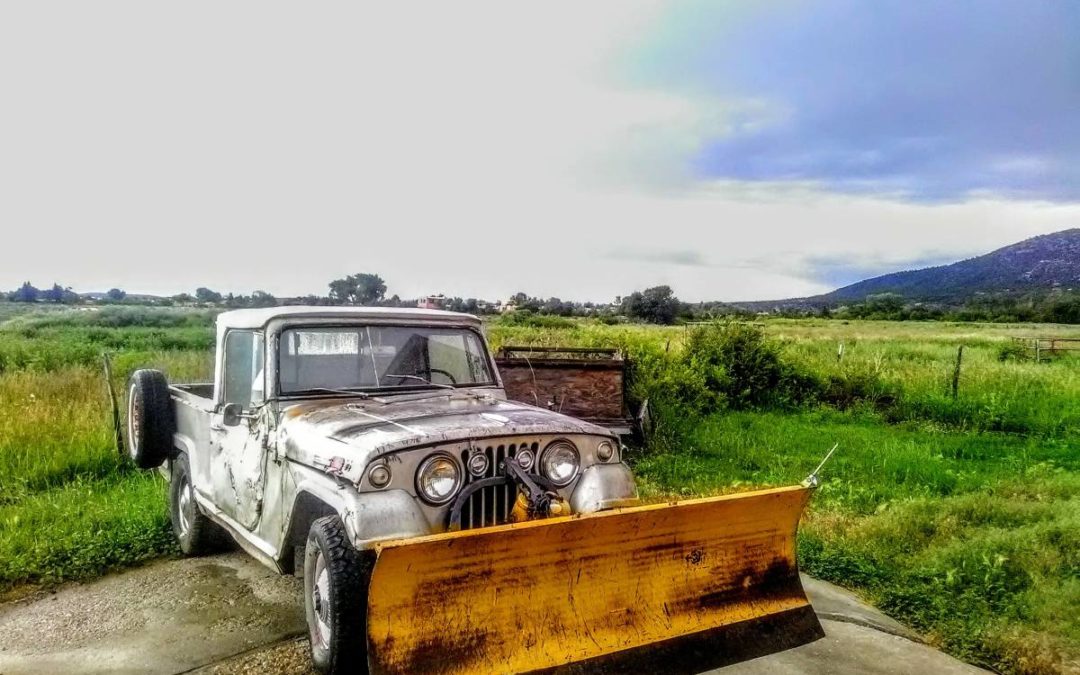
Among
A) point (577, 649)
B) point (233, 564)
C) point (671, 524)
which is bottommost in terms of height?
point (233, 564)

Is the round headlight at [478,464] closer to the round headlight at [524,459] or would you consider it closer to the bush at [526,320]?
the round headlight at [524,459]

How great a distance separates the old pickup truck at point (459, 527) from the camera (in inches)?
125

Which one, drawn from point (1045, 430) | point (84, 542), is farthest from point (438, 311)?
point (1045, 430)

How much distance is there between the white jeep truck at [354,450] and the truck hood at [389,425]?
1 cm

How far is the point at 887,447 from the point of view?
10562 mm

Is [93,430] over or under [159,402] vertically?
under

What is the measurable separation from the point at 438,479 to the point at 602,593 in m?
0.91

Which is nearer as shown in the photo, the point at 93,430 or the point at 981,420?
the point at 93,430

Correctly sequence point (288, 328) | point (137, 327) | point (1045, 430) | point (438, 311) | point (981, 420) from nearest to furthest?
point (288, 328) → point (438, 311) → point (1045, 430) → point (981, 420) → point (137, 327)

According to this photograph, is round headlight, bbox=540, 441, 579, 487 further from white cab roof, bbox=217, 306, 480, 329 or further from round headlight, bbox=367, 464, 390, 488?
white cab roof, bbox=217, 306, 480, 329

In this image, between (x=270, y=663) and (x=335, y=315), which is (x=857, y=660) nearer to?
(x=270, y=663)

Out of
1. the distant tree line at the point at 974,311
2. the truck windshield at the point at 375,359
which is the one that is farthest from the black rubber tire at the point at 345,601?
the distant tree line at the point at 974,311

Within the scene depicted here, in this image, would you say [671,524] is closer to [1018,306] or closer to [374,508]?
[374,508]

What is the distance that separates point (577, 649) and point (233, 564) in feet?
11.7
